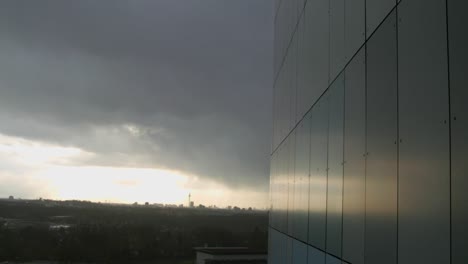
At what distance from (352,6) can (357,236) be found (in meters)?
2.89

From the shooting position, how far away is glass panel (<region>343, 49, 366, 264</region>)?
230 inches

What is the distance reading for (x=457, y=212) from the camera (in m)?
3.45

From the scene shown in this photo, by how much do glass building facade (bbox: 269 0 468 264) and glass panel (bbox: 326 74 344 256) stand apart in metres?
0.01

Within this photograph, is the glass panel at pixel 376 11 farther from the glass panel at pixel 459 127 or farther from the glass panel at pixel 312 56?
the glass panel at pixel 312 56

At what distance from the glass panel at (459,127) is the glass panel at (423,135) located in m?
0.11

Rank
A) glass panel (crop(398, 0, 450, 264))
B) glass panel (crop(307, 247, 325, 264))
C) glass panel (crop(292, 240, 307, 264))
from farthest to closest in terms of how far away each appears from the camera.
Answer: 1. glass panel (crop(292, 240, 307, 264))
2. glass panel (crop(307, 247, 325, 264))
3. glass panel (crop(398, 0, 450, 264))

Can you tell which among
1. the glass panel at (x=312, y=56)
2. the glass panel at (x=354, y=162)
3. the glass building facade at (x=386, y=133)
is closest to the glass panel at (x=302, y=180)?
the glass building facade at (x=386, y=133)

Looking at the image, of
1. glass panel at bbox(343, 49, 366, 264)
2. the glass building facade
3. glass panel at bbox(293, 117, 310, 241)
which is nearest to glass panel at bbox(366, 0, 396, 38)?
the glass building facade

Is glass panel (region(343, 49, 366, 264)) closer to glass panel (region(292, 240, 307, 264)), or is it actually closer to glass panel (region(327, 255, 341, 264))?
glass panel (region(327, 255, 341, 264))

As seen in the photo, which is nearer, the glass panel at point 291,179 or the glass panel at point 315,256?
the glass panel at point 315,256

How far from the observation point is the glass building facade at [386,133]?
3.60m

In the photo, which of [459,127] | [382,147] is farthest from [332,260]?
[459,127]

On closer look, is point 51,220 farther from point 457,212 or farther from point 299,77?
point 457,212

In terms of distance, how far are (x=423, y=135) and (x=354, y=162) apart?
2147mm
